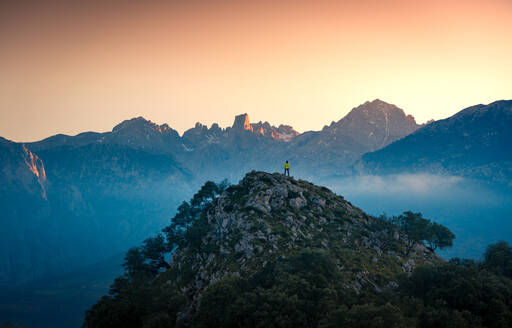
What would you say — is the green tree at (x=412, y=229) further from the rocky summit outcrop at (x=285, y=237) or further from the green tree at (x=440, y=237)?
the green tree at (x=440, y=237)

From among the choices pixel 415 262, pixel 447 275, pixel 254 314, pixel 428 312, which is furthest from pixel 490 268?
pixel 254 314

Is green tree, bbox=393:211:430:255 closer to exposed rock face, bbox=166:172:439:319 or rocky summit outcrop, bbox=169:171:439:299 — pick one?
exposed rock face, bbox=166:172:439:319

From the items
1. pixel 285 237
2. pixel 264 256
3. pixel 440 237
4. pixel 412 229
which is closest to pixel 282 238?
pixel 285 237

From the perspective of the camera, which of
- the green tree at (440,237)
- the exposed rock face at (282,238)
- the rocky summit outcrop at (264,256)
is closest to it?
the rocky summit outcrop at (264,256)

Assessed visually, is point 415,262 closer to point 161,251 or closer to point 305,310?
point 305,310

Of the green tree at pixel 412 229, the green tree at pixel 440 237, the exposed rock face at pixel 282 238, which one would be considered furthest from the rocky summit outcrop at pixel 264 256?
the green tree at pixel 440 237

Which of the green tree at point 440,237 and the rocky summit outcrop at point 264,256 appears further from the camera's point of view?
the green tree at point 440,237

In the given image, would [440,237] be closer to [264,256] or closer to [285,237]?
[285,237]

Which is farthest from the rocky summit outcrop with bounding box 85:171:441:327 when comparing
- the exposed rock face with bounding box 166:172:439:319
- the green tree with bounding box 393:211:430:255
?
the green tree with bounding box 393:211:430:255

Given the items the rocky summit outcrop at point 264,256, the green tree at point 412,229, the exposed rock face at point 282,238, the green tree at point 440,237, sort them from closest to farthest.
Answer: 1. the rocky summit outcrop at point 264,256
2. the exposed rock face at point 282,238
3. the green tree at point 412,229
4. the green tree at point 440,237
